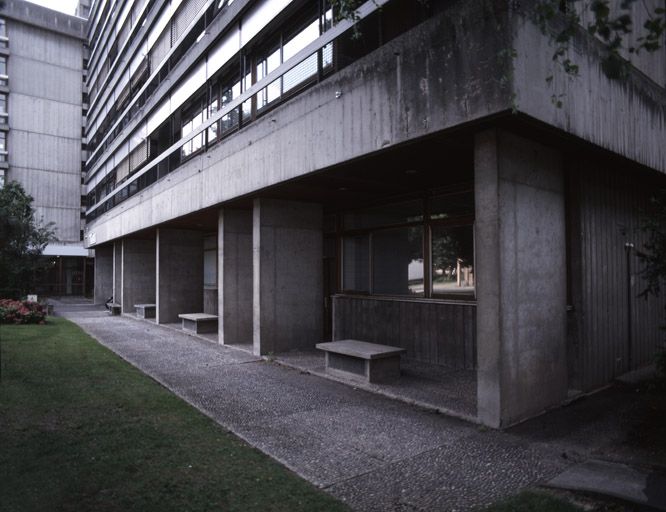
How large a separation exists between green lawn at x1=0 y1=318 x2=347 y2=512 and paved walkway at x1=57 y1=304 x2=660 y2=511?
372 millimetres

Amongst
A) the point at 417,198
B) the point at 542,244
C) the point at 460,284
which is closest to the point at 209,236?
the point at 417,198

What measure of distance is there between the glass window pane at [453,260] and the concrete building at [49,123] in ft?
138

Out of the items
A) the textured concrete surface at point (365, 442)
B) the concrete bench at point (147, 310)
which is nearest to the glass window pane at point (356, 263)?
the textured concrete surface at point (365, 442)

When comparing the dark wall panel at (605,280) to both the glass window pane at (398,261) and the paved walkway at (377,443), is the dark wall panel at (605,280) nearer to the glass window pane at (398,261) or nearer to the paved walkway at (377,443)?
the paved walkway at (377,443)

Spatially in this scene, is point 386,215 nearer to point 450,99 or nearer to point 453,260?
point 453,260

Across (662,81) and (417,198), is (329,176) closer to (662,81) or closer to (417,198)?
(417,198)

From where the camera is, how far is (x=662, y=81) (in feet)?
30.4

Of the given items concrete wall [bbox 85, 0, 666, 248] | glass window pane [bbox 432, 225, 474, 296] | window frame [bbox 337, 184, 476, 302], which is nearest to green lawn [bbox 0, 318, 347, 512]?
concrete wall [bbox 85, 0, 666, 248]

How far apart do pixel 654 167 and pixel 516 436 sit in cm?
595

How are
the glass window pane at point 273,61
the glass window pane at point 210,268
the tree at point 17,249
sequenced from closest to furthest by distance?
the glass window pane at point 273,61 → the glass window pane at point 210,268 → the tree at point 17,249

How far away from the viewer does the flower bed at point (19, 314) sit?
59.4ft

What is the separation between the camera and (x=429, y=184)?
9977 mm

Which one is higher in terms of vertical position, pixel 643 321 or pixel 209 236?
pixel 209 236

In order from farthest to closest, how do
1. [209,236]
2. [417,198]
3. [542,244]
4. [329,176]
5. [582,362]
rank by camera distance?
[209,236] → [417,198] → [329,176] → [582,362] → [542,244]
